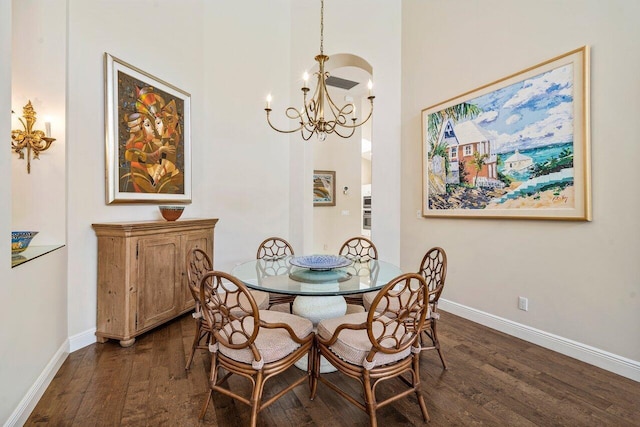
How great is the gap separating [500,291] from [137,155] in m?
3.83

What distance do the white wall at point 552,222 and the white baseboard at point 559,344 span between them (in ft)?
0.13

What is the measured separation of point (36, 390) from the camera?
1843 mm

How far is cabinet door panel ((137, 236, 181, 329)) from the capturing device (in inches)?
105

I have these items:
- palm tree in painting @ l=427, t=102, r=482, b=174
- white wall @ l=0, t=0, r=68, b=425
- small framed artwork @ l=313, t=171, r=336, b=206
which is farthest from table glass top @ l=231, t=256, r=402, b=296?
small framed artwork @ l=313, t=171, r=336, b=206

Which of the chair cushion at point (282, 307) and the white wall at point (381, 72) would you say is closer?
the chair cushion at point (282, 307)

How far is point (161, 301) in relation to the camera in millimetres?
2854

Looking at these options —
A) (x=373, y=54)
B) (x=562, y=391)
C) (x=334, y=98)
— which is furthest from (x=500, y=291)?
(x=334, y=98)

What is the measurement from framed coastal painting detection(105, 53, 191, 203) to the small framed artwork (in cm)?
318

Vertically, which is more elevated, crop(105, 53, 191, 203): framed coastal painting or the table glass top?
crop(105, 53, 191, 203): framed coastal painting

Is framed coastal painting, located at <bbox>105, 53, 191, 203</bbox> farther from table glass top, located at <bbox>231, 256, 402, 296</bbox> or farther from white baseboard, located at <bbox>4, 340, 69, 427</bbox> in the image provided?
table glass top, located at <bbox>231, 256, 402, 296</bbox>

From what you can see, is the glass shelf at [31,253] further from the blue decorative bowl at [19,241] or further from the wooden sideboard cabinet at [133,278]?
the wooden sideboard cabinet at [133,278]

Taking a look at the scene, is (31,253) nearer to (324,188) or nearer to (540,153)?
(540,153)

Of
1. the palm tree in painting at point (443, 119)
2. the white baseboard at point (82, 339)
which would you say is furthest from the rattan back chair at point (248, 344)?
the palm tree in painting at point (443, 119)

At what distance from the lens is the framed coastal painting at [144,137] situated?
2.76m
